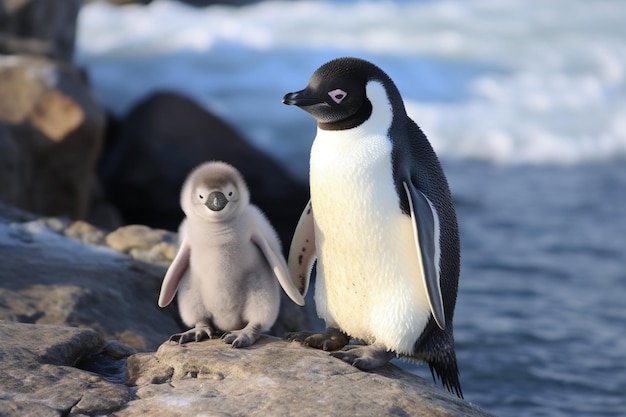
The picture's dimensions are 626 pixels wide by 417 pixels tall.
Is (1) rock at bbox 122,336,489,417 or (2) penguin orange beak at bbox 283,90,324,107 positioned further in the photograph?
(2) penguin orange beak at bbox 283,90,324,107

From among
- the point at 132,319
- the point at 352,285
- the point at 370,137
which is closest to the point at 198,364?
the point at 352,285

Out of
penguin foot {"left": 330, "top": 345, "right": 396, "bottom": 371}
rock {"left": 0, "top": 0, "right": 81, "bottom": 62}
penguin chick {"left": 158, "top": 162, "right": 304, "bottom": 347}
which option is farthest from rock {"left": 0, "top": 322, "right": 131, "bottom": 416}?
rock {"left": 0, "top": 0, "right": 81, "bottom": 62}

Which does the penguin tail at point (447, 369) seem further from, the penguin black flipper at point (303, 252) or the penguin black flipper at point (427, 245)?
the penguin black flipper at point (303, 252)

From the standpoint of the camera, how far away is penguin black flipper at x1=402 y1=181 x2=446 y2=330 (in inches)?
156

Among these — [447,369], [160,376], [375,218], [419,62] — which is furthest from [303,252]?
[419,62]

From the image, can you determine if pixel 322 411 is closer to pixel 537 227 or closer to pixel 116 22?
pixel 537 227

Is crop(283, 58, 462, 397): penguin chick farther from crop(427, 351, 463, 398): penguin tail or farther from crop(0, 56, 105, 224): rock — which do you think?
crop(0, 56, 105, 224): rock

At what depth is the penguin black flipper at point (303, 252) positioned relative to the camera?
450cm

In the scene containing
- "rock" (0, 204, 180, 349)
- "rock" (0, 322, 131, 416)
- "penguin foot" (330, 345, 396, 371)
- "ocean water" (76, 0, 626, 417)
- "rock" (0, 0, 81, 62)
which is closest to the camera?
"rock" (0, 322, 131, 416)

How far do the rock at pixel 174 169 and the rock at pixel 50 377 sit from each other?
20.9 ft

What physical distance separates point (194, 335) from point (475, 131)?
43.9ft

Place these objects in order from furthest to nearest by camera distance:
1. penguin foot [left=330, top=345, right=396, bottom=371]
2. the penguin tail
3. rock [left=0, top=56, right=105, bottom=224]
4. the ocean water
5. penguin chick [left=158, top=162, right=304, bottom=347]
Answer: rock [left=0, top=56, right=105, bottom=224] → the ocean water → the penguin tail → penguin chick [left=158, top=162, right=304, bottom=347] → penguin foot [left=330, top=345, right=396, bottom=371]

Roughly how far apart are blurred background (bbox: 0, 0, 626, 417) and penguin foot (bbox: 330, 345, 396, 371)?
108 inches

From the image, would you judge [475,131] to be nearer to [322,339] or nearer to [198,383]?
[322,339]
